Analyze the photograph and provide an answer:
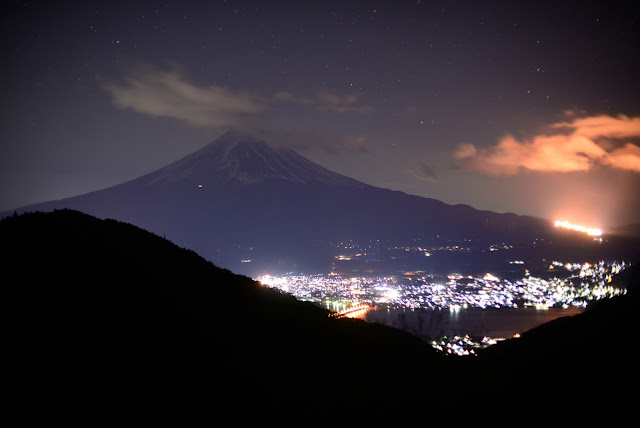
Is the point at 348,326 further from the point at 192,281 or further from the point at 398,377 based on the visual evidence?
the point at 192,281

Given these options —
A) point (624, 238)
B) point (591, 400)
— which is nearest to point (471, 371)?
point (591, 400)

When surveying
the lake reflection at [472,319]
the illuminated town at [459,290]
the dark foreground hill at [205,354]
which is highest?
the dark foreground hill at [205,354]

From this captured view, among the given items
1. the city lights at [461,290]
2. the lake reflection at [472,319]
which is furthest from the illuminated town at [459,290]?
the lake reflection at [472,319]

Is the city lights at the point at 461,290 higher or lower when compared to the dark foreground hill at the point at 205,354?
lower

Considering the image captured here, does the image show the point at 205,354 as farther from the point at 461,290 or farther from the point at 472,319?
the point at 461,290

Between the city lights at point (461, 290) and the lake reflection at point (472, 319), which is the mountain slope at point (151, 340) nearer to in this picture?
the lake reflection at point (472, 319)

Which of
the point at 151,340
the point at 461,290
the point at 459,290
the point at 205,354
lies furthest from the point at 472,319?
the point at 151,340

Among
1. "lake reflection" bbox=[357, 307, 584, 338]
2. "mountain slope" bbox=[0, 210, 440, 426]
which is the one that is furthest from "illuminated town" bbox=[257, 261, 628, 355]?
"mountain slope" bbox=[0, 210, 440, 426]
